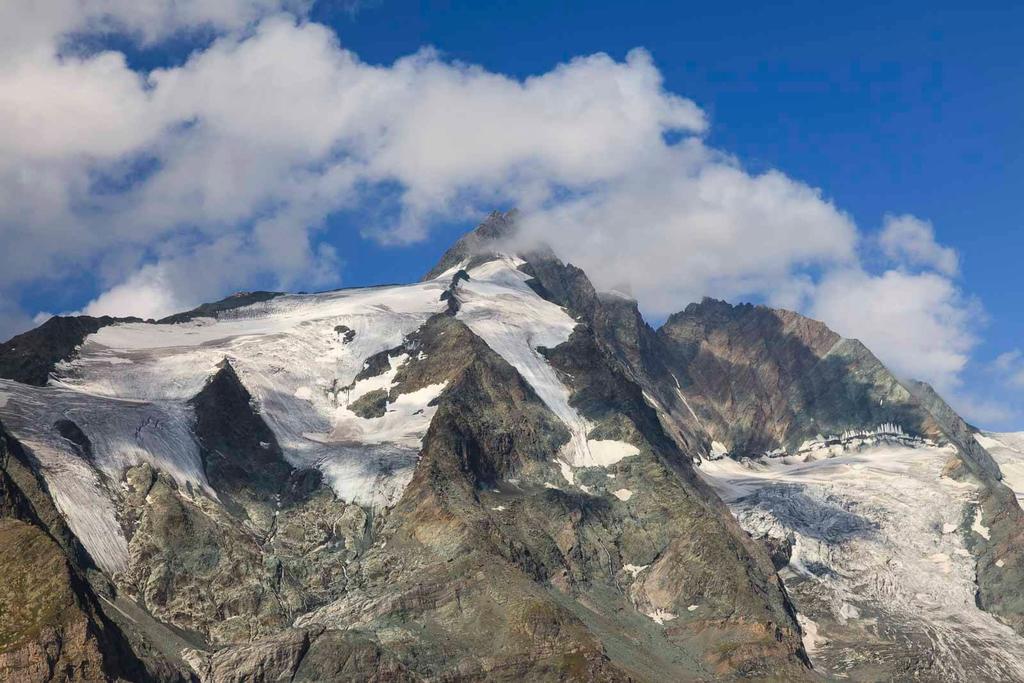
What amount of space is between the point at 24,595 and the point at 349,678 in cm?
5074

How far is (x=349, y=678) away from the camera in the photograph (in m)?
199

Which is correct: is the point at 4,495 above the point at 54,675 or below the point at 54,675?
above

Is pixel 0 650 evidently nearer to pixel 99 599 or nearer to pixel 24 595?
pixel 24 595

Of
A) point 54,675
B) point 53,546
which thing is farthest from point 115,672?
point 53,546

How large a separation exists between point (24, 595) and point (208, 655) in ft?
113

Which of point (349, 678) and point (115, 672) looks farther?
point (349, 678)

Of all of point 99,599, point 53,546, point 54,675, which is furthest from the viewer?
point 99,599

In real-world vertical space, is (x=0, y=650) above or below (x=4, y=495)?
below

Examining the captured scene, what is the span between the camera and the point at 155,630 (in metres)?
199

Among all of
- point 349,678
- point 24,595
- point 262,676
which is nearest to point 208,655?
point 262,676

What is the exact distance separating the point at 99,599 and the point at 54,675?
97.5 feet

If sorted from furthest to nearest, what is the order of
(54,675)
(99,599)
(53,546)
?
1. (99,599)
2. (53,546)
3. (54,675)

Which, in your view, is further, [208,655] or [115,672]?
[208,655]

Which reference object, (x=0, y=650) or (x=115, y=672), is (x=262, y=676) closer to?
(x=115, y=672)
